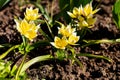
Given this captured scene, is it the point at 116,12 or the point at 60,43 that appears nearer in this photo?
the point at 60,43

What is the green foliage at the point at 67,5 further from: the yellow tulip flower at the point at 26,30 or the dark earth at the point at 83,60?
the yellow tulip flower at the point at 26,30

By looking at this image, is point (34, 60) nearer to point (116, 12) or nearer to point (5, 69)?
point (5, 69)

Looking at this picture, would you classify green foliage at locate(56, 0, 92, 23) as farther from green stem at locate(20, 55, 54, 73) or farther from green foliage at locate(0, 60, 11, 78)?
green foliage at locate(0, 60, 11, 78)

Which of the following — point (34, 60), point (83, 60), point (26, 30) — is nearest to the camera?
point (26, 30)

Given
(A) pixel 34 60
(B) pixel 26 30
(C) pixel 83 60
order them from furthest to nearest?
(C) pixel 83 60 < (A) pixel 34 60 < (B) pixel 26 30

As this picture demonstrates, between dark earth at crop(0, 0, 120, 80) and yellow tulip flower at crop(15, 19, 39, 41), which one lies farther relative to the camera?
dark earth at crop(0, 0, 120, 80)

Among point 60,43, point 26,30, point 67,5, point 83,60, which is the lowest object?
point 83,60

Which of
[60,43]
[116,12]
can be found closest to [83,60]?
[60,43]

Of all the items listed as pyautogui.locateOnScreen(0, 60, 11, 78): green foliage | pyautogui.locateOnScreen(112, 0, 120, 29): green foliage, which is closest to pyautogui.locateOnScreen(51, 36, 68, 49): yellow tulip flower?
pyautogui.locateOnScreen(0, 60, 11, 78): green foliage

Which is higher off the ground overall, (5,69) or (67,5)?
(67,5)
